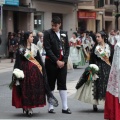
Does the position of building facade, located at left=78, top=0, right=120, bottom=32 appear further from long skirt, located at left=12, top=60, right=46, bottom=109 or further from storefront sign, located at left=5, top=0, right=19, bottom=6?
long skirt, located at left=12, top=60, right=46, bottom=109

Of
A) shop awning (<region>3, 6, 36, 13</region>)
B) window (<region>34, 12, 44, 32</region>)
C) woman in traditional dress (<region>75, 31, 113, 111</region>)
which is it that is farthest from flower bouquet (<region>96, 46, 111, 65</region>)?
window (<region>34, 12, 44, 32</region>)

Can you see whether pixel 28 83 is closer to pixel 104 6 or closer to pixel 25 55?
pixel 25 55

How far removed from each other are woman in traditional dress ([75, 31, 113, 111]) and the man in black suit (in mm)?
482

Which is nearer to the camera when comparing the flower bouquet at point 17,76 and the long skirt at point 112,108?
the long skirt at point 112,108

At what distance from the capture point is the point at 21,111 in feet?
31.7

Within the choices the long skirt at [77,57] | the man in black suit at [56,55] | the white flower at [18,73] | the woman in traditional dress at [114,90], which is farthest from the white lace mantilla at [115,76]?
the long skirt at [77,57]

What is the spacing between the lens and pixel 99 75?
945 cm

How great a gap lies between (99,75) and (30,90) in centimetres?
141

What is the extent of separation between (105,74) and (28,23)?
76.3 feet

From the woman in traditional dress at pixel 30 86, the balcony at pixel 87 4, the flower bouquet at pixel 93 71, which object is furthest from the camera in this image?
the balcony at pixel 87 4

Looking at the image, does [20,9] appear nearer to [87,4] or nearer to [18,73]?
[87,4]

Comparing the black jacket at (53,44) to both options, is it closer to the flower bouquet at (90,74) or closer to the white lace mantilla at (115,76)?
the flower bouquet at (90,74)

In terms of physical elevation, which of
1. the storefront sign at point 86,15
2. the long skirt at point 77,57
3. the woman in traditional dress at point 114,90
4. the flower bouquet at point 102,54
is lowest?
the long skirt at point 77,57

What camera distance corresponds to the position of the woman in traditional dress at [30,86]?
8938 millimetres
